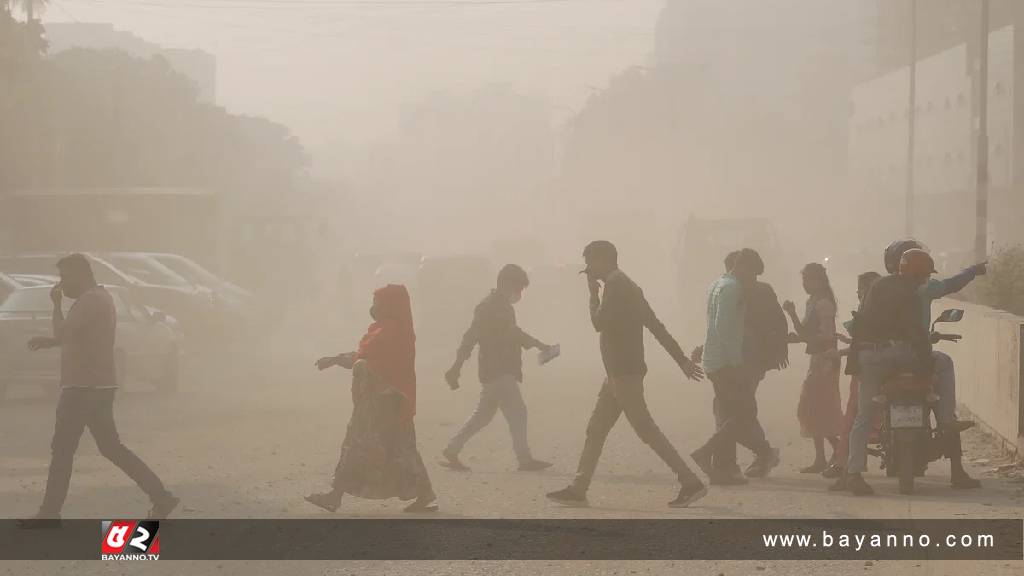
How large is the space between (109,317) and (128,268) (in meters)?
20.6

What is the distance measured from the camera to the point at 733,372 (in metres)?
13.3

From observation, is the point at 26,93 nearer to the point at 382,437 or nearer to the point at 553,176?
the point at 382,437

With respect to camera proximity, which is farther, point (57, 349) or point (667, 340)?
point (57, 349)

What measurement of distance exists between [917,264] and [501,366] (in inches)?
160

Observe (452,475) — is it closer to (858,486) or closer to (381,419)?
(381,419)

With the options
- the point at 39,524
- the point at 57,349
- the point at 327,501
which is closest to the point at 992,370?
the point at 327,501

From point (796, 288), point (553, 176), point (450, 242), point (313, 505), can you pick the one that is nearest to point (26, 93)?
point (796, 288)

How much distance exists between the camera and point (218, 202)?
136 ft

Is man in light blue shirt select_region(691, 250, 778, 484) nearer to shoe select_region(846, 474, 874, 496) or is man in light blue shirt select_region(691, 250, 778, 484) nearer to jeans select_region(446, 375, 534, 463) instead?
shoe select_region(846, 474, 874, 496)

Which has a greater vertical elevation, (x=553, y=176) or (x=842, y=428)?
(x=553, y=176)

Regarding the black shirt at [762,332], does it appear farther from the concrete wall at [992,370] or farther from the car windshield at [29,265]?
the car windshield at [29,265]

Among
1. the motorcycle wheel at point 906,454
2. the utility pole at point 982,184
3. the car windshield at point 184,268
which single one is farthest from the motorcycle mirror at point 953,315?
the utility pole at point 982,184

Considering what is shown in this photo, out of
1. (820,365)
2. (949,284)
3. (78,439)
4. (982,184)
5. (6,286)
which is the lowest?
(78,439)

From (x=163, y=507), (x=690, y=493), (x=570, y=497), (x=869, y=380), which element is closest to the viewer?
(x=163, y=507)
